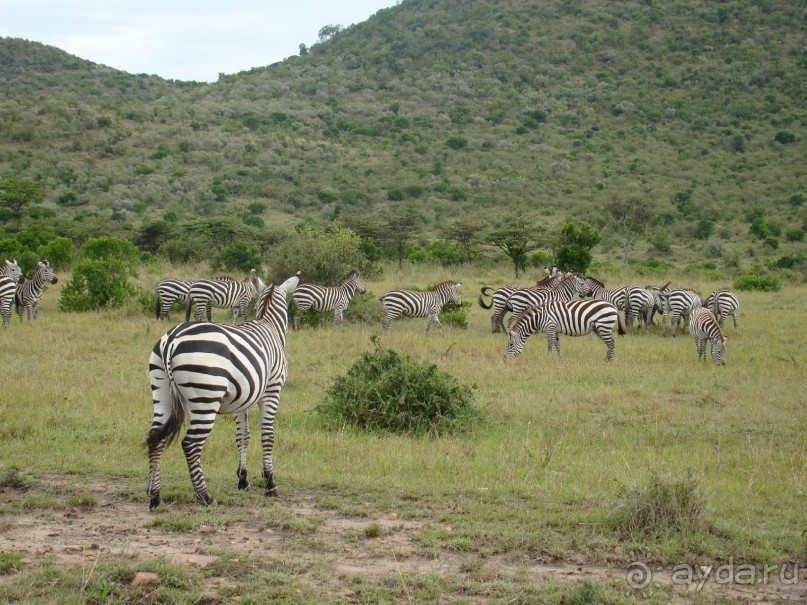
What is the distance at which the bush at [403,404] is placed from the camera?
9.40 meters

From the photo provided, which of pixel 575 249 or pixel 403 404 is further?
pixel 575 249

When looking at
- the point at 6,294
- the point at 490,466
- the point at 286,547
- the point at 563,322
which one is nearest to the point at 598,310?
the point at 563,322

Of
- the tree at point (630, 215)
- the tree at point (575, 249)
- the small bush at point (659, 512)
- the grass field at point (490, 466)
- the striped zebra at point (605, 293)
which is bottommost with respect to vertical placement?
the grass field at point (490, 466)

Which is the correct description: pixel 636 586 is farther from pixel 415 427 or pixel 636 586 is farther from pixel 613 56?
pixel 613 56

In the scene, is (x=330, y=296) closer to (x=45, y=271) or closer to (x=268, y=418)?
(x=45, y=271)

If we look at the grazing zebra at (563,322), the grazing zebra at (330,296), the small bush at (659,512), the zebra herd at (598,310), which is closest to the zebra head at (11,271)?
the grazing zebra at (330,296)

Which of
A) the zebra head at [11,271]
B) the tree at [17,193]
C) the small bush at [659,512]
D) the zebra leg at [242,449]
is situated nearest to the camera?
the small bush at [659,512]

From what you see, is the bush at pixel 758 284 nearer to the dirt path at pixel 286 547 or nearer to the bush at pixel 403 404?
the bush at pixel 403 404

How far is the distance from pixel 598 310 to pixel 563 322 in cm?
74

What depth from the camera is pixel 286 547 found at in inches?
208

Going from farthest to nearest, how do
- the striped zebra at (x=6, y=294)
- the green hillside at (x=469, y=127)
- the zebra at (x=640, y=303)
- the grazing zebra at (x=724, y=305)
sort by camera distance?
the green hillside at (x=469, y=127) < the zebra at (x=640, y=303) < the grazing zebra at (x=724, y=305) < the striped zebra at (x=6, y=294)

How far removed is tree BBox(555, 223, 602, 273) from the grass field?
1250 centimetres

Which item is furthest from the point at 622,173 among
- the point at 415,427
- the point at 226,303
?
the point at 415,427

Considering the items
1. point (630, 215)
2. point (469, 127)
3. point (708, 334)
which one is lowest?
point (708, 334)
